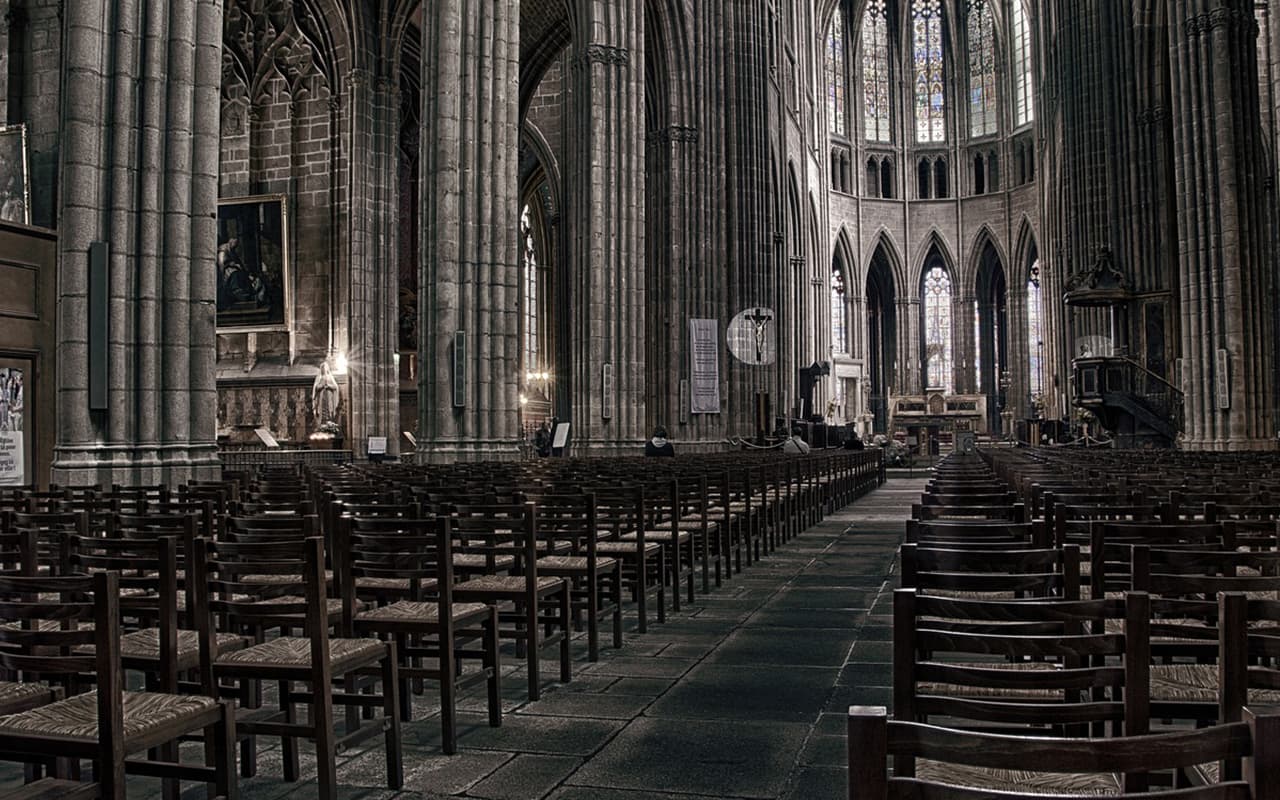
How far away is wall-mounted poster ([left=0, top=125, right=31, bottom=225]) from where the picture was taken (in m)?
13.6

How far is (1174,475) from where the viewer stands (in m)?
9.59

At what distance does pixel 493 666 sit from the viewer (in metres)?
5.11

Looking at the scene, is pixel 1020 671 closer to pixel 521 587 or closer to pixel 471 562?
pixel 521 587

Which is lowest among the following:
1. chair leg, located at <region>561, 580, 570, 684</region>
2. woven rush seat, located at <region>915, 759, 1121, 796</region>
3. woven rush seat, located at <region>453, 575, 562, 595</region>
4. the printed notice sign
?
chair leg, located at <region>561, 580, 570, 684</region>

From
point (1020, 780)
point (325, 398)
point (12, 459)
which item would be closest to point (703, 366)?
point (325, 398)

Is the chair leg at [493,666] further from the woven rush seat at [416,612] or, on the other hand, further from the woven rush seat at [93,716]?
the woven rush seat at [93,716]

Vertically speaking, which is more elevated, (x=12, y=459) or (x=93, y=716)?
(x=12, y=459)

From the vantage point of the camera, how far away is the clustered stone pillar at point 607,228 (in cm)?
2453

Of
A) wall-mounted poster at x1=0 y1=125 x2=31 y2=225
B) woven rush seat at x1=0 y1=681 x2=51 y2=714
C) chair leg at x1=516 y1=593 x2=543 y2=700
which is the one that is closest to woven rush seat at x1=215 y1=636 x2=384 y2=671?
woven rush seat at x1=0 y1=681 x2=51 y2=714

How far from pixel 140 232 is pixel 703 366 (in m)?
18.6

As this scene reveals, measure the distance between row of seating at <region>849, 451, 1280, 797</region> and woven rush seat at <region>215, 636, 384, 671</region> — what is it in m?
2.14

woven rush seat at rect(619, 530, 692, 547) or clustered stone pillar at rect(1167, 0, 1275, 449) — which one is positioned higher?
clustered stone pillar at rect(1167, 0, 1275, 449)

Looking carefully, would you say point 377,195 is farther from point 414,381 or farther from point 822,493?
point 822,493

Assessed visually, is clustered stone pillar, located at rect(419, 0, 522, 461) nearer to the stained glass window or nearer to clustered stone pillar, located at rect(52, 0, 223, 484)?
clustered stone pillar, located at rect(52, 0, 223, 484)
